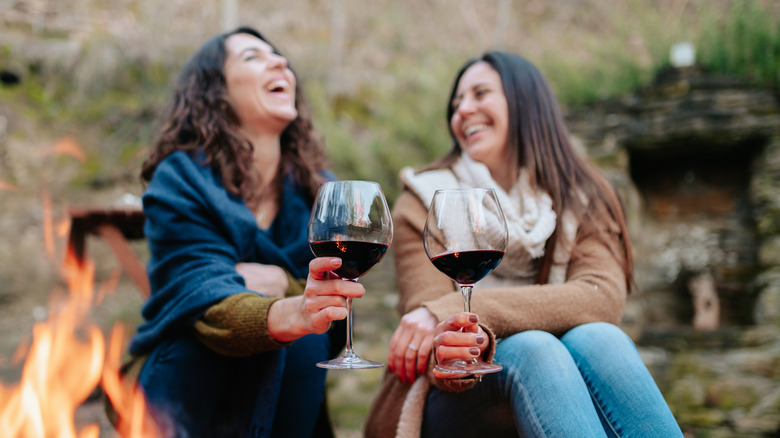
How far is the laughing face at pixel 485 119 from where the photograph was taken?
174 centimetres

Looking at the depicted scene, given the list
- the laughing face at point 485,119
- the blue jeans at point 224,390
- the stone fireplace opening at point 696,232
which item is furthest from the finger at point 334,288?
the stone fireplace opening at point 696,232

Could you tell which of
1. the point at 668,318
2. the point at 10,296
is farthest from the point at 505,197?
the point at 10,296

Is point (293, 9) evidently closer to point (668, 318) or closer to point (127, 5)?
point (127, 5)

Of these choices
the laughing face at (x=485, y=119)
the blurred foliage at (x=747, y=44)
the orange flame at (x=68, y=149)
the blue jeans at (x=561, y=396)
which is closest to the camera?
the blue jeans at (x=561, y=396)

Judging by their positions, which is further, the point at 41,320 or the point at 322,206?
the point at 41,320

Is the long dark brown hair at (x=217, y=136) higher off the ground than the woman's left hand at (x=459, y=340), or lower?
higher

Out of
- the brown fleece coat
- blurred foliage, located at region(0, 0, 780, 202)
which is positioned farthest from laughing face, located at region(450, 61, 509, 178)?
blurred foliage, located at region(0, 0, 780, 202)

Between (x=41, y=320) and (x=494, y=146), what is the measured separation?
14.1 ft

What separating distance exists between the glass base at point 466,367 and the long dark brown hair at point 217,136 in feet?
3.00

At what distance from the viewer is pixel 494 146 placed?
5.73ft

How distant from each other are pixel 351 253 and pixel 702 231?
12.2 feet

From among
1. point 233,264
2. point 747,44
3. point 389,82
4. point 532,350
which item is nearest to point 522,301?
point 532,350

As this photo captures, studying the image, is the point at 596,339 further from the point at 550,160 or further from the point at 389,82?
the point at 389,82

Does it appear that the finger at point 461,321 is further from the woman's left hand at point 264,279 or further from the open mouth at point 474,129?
the open mouth at point 474,129
